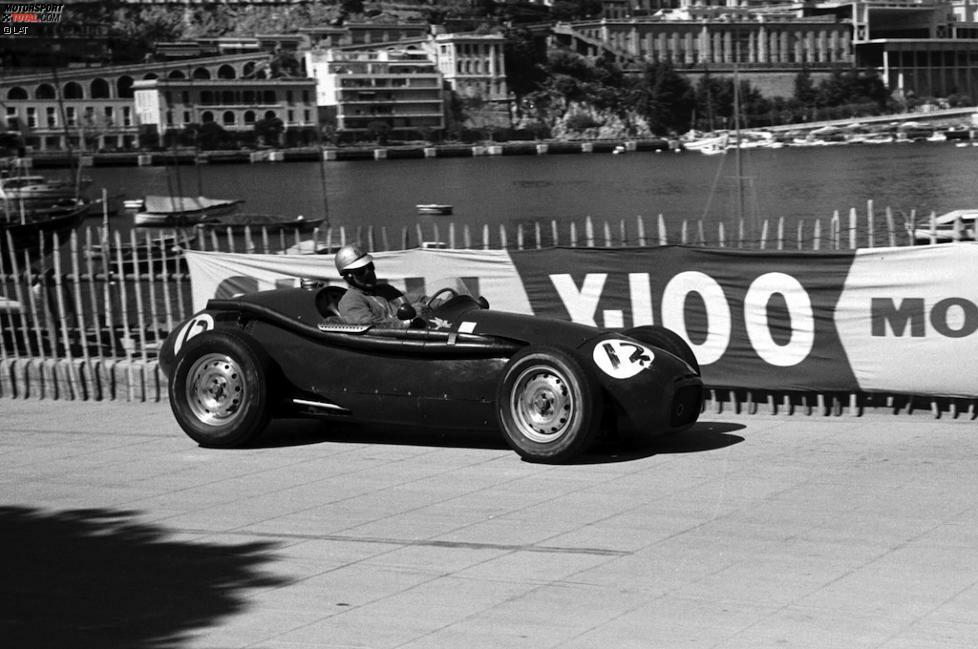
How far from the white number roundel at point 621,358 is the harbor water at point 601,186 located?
51.7m

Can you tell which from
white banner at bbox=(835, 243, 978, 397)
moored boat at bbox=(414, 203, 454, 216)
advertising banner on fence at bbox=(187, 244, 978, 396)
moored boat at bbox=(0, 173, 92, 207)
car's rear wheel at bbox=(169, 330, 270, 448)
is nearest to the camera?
car's rear wheel at bbox=(169, 330, 270, 448)

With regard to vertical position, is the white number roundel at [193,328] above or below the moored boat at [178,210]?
below

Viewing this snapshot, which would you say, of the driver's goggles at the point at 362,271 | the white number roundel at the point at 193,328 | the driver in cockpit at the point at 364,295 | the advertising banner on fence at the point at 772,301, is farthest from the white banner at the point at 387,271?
the white number roundel at the point at 193,328

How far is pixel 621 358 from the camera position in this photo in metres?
10.6

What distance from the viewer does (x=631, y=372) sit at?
1048 centimetres

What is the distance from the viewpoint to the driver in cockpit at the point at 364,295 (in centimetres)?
1128

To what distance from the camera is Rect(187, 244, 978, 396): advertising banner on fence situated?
11.6 metres

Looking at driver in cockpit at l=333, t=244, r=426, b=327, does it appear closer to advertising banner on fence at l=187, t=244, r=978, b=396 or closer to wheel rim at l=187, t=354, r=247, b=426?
advertising banner on fence at l=187, t=244, r=978, b=396

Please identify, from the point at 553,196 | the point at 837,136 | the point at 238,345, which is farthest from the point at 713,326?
the point at 837,136

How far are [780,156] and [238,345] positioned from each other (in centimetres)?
16607

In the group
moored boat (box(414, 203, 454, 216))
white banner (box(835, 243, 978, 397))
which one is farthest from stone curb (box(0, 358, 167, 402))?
moored boat (box(414, 203, 454, 216))

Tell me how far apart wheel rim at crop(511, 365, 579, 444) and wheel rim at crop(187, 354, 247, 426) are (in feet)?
7.08

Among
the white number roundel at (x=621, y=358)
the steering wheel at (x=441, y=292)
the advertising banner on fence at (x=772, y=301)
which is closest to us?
the white number roundel at (x=621, y=358)

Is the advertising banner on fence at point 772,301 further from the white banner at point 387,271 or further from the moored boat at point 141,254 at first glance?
the moored boat at point 141,254
